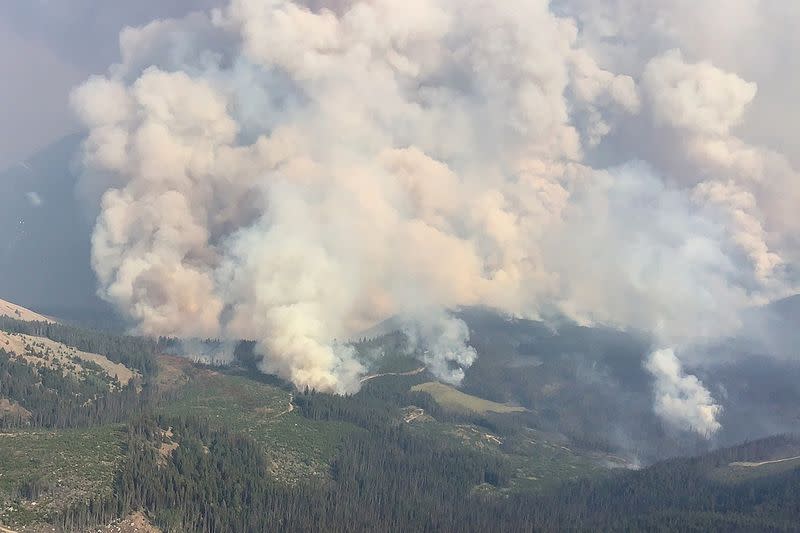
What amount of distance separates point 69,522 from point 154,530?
21189mm

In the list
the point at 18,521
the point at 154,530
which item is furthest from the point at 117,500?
the point at 18,521

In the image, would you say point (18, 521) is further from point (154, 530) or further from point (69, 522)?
point (154, 530)

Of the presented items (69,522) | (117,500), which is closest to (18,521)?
(69,522)

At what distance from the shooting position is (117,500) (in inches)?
7859

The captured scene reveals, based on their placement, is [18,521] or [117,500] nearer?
[18,521]

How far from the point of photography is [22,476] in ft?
641

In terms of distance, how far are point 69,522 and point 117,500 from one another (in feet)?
52.3

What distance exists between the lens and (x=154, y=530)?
653 ft

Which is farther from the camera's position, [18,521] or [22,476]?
[22,476]

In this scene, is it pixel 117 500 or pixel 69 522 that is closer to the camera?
pixel 69 522

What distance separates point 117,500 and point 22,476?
856 inches

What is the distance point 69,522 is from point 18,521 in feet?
34.2

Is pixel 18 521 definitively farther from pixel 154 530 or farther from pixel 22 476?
pixel 154 530

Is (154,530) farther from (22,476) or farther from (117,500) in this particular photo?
(22,476)
